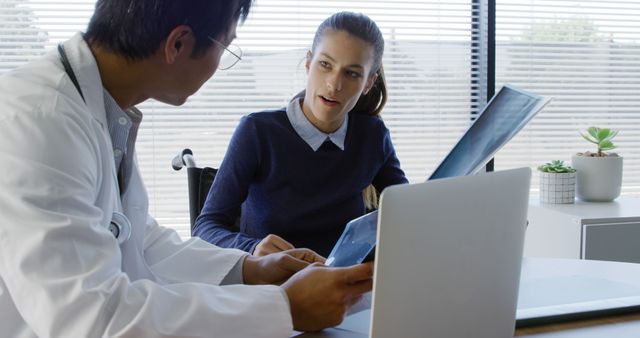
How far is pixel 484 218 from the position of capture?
2.78ft

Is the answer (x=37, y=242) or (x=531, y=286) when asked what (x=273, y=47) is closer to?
(x=531, y=286)

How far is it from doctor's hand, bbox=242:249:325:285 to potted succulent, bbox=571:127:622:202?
67.0 inches

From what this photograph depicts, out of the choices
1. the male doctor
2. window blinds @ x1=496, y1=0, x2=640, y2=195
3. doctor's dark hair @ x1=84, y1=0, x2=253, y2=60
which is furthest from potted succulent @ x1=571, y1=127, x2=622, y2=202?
doctor's dark hair @ x1=84, y1=0, x2=253, y2=60

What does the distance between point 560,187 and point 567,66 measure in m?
0.86

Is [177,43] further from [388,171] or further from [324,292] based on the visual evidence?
[388,171]

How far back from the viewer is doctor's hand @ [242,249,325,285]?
4.24 ft

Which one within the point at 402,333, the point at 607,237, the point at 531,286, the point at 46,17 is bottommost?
the point at 607,237

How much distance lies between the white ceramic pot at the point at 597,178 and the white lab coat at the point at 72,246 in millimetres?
2010

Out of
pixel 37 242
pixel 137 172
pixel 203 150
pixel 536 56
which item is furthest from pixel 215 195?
pixel 536 56

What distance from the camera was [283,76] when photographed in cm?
298

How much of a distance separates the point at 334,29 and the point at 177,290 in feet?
3.48

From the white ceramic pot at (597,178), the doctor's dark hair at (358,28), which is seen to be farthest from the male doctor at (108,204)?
the white ceramic pot at (597,178)

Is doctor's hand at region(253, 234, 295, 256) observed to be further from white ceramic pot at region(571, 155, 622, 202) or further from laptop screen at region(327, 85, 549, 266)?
white ceramic pot at region(571, 155, 622, 202)

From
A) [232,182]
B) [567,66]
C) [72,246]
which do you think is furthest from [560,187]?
[72,246]
